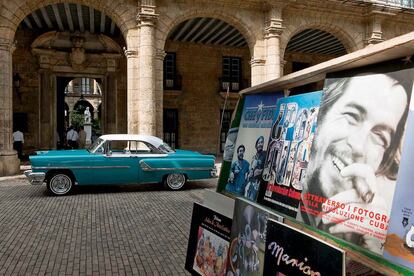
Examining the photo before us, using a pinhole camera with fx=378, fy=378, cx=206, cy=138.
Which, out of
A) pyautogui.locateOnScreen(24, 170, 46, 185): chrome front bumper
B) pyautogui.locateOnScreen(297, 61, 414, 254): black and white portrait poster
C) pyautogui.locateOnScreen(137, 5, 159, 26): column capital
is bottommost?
pyautogui.locateOnScreen(24, 170, 46, 185): chrome front bumper

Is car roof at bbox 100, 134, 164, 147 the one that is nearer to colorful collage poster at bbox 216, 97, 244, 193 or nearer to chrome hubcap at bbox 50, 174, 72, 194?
chrome hubcap at bbox 50, 174, 72, 194

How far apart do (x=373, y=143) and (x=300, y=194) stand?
0.73m

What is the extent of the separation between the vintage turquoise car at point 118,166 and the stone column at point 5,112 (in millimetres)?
3344

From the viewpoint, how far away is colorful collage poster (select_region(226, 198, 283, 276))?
2.63 m

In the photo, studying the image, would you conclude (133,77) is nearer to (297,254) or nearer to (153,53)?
(153,53)

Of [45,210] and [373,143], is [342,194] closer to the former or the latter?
[373,143]

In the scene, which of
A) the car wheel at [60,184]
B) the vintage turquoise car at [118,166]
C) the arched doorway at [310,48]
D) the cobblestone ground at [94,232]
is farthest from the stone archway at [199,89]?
the car wheel at [60,184]

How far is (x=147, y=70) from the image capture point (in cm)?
1381

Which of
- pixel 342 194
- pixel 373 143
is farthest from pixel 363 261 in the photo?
pixel 373 143

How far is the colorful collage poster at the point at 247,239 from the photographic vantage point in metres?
2.63

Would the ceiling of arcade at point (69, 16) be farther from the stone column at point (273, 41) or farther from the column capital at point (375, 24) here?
the column capital at point (375, 24)

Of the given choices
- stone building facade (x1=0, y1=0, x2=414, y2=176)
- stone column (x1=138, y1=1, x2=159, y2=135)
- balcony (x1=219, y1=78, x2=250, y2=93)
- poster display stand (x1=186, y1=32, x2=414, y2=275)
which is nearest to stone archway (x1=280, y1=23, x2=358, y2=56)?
stone building facade (x1=0, y1=0, x2=414, y2=176)

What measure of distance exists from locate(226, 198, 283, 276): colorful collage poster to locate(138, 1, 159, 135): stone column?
11.2m

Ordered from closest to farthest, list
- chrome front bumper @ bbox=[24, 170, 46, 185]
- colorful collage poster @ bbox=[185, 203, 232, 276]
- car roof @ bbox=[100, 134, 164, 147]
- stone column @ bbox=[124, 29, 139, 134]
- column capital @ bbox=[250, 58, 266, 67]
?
colorful collage poster @ bbox=[185, 203, 232, 276] < chrome front bumper @ bbox=[24, 170, 46, 185] < car roof @ bbox=[100, 134, 164, 147] < stone column @ bbox=[124, 29, 139, 134] < column capital @ bbox=[250, 58, 266, 67]
